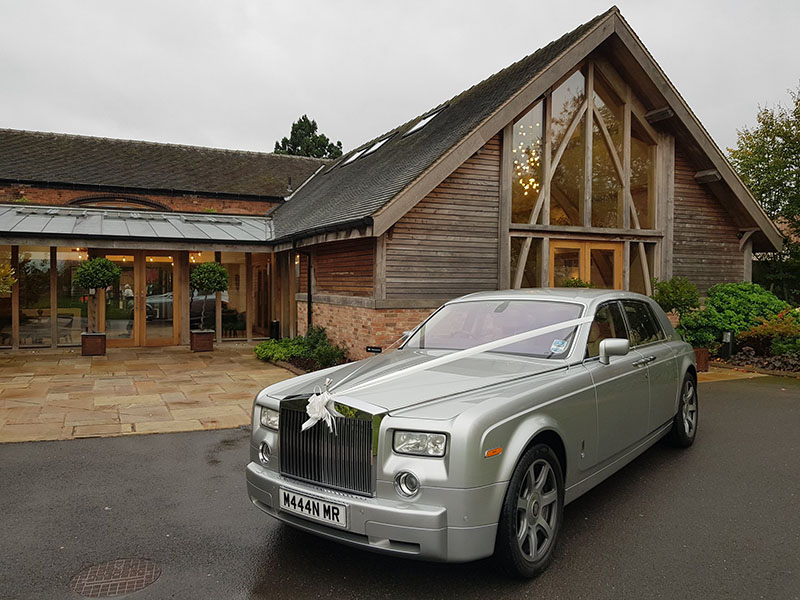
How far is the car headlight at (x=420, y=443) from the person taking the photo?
2.88m

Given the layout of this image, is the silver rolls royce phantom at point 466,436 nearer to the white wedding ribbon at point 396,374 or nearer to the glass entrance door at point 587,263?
the white wedding ribbon at point 396,374

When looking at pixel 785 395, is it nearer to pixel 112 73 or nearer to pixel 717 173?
pixel 717 173

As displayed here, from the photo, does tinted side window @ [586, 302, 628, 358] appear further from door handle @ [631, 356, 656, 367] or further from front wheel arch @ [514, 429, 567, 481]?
front wheel arch @ [514, 429, 567, 481]

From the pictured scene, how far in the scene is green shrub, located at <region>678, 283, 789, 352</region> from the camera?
1158cm

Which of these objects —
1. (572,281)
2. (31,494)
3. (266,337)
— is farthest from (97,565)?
(266,337)

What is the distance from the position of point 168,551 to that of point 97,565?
1.26ft

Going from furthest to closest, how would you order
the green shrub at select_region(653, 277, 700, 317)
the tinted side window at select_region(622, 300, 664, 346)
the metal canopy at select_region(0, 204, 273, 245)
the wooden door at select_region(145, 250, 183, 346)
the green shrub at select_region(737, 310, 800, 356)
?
the wooden door at select_region(145, 250, 183, 346) < the metal canopy at select_region(0, 204, 273, 245) < the green shrub at select_region(653, 277, 700, 317) < the green shrub at select_region(737, 310, 800, 356) < the tinted side window at select_region(622, 300, 664, 346)

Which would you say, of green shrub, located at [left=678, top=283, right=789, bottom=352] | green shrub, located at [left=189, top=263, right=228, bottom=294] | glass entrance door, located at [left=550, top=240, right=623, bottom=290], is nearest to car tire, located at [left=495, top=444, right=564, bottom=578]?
glass entrance door, located at [left=550, top=240, right=623, bottom=290]

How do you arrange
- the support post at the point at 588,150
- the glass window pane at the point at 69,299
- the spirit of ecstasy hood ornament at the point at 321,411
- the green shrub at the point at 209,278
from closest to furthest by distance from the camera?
1. the spirit of ecstasy hood ornament at the point at 321,411
2. the support post at the point at 588,150
3. the green shrub at the point at 209,278
4. the glass window pane at the point at 69,299

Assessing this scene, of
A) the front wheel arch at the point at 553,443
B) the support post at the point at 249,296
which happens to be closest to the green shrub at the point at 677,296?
the front wheel arch at the point at 553,443

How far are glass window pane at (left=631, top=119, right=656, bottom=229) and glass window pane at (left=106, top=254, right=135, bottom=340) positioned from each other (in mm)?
12305

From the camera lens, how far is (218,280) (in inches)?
528

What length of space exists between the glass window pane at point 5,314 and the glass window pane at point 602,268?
13373 mm

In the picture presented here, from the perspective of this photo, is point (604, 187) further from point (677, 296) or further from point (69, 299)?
→ point (69, 299)
